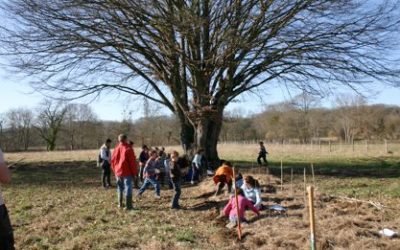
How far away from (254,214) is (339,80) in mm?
11711

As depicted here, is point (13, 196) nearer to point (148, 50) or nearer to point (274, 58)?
point (148, 50)

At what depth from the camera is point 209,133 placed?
72.5 ft

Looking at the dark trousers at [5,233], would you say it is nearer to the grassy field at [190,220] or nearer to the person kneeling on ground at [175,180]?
the grassy field at [190,220]

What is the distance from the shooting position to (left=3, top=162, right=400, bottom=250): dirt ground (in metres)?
8.14

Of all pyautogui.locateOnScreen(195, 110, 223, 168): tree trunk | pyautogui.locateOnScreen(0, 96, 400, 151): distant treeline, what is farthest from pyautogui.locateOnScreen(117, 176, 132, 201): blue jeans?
pyautogui.locateOnScreen(0, 96, 400, 151): distant treeline

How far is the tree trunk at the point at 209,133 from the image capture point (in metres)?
21.2

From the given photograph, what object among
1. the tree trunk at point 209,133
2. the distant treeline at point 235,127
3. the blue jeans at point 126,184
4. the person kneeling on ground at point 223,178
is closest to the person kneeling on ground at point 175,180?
the blue jeans at point 126,184

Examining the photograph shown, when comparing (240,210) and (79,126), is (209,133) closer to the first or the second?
(240,210)

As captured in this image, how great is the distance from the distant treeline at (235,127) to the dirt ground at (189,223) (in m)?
45.6

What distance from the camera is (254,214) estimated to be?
10.8 meters

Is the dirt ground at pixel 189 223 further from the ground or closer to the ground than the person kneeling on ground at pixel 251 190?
closer to the ground

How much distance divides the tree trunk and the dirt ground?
5.91 meters

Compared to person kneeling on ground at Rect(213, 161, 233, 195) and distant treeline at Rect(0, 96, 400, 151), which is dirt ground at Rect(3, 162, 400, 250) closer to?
person kneeling on ground at Rect(213, 161, 233, 195)

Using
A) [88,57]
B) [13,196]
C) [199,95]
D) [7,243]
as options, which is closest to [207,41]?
[199,95]
